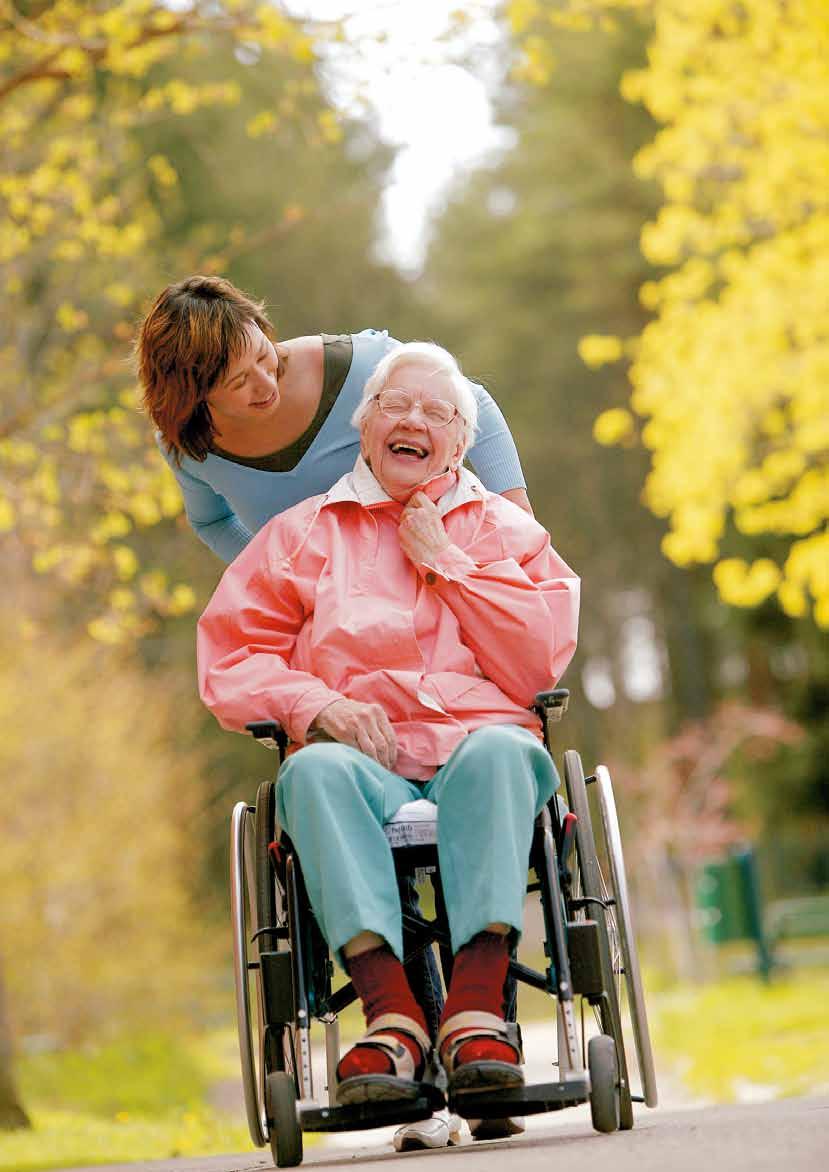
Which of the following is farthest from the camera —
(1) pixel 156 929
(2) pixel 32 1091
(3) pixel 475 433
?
(1) pixel 156 929

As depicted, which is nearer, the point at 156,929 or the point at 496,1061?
the point at 496,1061

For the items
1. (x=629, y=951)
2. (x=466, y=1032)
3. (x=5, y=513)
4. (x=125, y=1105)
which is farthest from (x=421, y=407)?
(x=125, y=1105)

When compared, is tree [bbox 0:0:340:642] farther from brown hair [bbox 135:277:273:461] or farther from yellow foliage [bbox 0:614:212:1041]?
yellow foliage [bbox 0:614:212:1041]

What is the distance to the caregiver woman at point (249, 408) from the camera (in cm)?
356

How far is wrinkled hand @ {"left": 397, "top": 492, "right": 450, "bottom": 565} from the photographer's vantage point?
11.1 ft

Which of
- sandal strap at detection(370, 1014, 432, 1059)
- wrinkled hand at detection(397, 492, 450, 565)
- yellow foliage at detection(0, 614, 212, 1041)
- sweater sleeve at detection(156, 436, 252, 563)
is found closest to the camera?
sandal strap at detection(370, 1014, 432, 1059)

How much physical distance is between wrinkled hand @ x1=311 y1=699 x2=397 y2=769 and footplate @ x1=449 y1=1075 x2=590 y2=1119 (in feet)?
1.98

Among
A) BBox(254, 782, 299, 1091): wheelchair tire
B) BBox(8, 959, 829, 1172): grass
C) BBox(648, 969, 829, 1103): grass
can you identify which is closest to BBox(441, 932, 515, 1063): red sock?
BBox(254, 782, 299, 1091): wheelchair tire

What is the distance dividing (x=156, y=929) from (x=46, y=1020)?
3.48 ft

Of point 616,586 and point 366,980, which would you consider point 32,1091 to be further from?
point 616,586

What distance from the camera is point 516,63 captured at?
22.3ft

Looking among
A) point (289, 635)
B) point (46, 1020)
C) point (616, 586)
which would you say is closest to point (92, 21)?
point (289, 635)

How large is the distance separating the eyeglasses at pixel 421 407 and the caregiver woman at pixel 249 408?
29 centimetres

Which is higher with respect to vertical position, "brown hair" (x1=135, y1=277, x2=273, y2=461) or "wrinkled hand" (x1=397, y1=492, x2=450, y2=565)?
"brown hair" (x1=135, y1=277, x2=273, y2=461)
